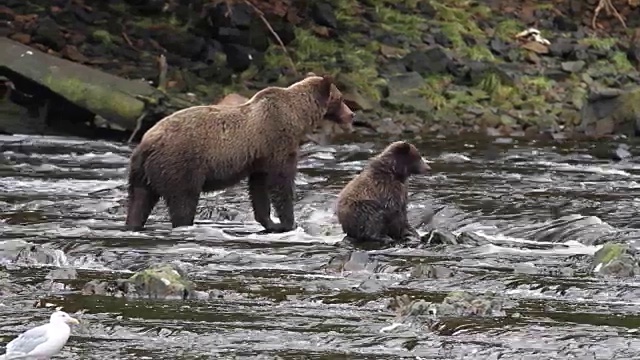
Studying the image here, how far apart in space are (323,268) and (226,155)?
248 cm

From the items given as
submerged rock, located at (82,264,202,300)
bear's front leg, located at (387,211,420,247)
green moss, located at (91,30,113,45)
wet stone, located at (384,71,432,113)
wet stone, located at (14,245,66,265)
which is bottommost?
wet stone, located at (384,71,432,113)

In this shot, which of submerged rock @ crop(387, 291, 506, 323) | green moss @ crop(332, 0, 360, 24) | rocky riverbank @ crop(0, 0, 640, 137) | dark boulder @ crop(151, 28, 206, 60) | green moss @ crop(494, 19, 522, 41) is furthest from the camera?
green moss @ crop(494, 19, 522, 41)

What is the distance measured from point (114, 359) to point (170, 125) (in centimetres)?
585

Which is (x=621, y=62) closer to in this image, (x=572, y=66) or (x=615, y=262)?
(x=572, y=66)

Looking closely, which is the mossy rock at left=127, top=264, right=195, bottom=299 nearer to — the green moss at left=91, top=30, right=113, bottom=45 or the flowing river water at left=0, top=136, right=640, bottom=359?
the flowing river water at left=0, top=136, right=640, bottom=359

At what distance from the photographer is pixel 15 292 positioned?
1038cm

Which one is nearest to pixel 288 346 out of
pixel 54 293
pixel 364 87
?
pixel 54 293

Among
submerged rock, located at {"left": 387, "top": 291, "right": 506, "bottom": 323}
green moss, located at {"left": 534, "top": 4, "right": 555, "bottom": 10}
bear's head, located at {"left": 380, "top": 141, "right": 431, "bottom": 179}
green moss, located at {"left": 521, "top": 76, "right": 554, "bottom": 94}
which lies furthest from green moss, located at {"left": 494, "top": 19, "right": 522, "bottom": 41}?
submerged rock, located at {"left": 387, "top": 291, "right": 506, "bottom": 323}

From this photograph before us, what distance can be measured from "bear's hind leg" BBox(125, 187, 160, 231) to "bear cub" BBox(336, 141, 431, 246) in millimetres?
1938

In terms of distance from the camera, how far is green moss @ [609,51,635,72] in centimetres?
2997

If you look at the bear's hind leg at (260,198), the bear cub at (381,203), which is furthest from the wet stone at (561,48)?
the bear cub at (381,203)

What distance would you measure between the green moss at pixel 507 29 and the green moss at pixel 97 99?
37.4 ft

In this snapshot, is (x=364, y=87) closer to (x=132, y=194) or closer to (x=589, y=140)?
(x=589, y=140)

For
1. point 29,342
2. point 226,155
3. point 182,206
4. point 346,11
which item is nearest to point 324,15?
point 346,11
